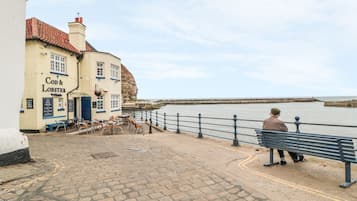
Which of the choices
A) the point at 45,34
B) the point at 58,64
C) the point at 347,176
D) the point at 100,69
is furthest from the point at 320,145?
the point at 100,69

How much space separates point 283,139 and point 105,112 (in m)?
15.4

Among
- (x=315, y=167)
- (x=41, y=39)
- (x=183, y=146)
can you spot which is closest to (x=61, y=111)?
(x=41, y=39)

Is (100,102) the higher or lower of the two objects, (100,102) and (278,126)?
the higher

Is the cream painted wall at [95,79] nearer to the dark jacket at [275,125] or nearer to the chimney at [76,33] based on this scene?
the chimney at [76,33]

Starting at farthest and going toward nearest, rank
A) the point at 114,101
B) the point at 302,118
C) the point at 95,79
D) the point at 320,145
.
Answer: the point at 302,118, the point at 114,101, the point at 95,79, the point at 320,145

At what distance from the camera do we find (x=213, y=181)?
4246mm

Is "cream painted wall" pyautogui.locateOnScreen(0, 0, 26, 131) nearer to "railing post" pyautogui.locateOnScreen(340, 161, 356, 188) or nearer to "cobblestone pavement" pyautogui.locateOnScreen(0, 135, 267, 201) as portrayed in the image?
"cobblestone pavement" pyautogui.locateOnScreen(0, 135, 267, 201)

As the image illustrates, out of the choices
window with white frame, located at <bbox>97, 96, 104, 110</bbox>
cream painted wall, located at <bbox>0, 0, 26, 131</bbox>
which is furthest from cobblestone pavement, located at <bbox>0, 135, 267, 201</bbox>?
window with white frame, located at <bbox>97, 96, 104, 110</bbox>

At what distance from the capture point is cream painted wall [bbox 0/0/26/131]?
516 cm

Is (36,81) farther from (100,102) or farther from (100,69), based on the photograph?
(100,69)

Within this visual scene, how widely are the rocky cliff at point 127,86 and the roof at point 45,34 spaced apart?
73733 millimetres

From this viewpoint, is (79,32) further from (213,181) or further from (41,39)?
(213,181)

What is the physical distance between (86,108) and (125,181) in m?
14.1

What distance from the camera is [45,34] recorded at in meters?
14.3
